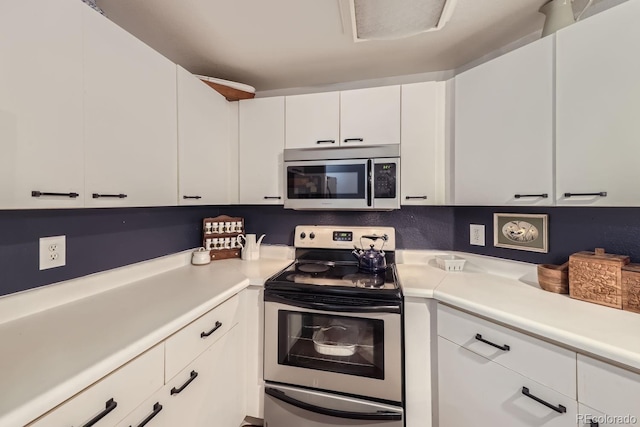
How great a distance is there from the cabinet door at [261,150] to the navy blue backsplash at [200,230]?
0.32 meters

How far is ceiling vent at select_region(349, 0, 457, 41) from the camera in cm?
112

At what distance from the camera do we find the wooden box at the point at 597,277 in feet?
3.40

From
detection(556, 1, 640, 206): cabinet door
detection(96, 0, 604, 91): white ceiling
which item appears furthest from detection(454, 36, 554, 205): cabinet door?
detection(96, 0, 604, 91): white ceiling

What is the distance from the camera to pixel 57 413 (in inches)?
24.0

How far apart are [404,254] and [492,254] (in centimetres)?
54

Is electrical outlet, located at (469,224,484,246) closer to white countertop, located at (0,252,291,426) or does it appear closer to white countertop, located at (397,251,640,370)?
white countertop, located at (397,251,640,370)

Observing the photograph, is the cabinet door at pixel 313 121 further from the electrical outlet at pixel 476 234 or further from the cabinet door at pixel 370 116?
the electrical outlet at pixel 476 234

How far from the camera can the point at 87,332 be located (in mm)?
854

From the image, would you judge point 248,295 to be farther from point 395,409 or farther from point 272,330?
point 395,409

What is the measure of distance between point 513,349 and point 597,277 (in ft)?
1.66

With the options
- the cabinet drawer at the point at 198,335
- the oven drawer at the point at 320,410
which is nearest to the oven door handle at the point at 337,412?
the oven drawer at the point at 320,410

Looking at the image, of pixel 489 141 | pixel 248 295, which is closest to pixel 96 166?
pixel 248 295

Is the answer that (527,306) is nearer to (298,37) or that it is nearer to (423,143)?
(423,143)

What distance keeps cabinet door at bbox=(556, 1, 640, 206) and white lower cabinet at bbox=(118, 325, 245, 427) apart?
1.72m
